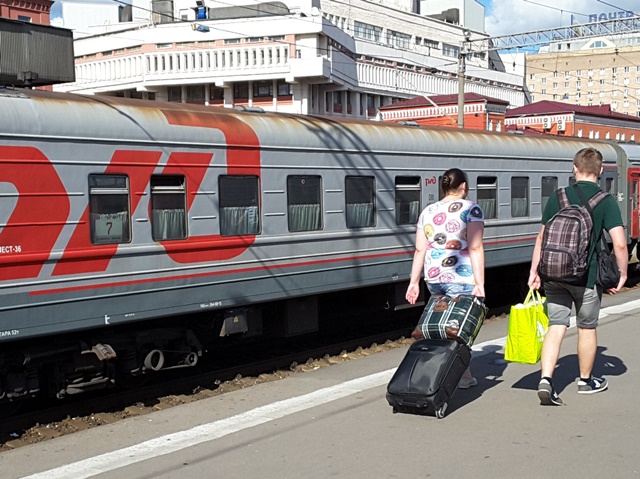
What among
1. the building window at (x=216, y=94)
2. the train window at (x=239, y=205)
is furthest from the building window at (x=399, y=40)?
the train window at (x=239, y=205)

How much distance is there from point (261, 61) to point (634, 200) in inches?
1827

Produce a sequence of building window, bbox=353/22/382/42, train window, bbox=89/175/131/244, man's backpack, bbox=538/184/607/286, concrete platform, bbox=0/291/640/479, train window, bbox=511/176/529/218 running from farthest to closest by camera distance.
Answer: building window, bbox=353/22/382/42, train window, bbox=511/176/529/218, train window, bbox=89/175/131/244, man's backpack, bbox=538/184/607/286, concrete platform, bbox=0/291/640/479

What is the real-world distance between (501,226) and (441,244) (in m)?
7.38

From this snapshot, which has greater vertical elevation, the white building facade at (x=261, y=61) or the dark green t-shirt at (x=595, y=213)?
the white building facade at (x=261, y=61)

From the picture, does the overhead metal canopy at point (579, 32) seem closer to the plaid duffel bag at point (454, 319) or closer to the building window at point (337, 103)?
the plaid duffel bag at point (454, 319)

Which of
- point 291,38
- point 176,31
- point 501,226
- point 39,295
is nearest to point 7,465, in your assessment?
point 39,295

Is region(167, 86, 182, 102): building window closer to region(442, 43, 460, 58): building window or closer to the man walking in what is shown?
region(442, 43, 460, 58): building window

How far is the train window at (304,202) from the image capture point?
1034 centimetres

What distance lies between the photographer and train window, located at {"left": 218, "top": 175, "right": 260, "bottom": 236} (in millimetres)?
9516

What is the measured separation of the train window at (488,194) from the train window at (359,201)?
8.47 feet

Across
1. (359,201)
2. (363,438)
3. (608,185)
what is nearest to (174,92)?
(608,185)

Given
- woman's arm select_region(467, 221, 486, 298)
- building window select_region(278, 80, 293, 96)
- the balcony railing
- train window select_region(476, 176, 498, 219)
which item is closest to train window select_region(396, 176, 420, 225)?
train window select_region(476, 176, 498, 219)

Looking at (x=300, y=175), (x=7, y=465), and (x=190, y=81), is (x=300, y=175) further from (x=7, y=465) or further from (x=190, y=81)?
(x=190, y=81)

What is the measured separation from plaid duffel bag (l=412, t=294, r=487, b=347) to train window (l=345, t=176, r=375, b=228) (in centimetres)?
439
